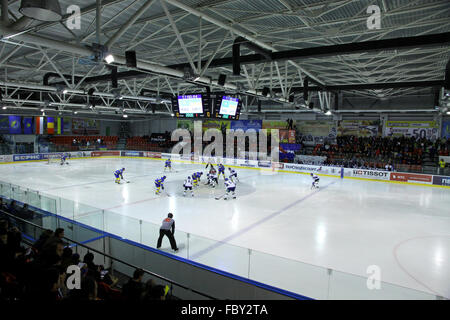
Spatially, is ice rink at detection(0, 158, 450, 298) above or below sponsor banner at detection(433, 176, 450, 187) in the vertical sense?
below

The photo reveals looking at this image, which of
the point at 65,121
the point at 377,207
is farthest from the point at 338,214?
the point at 65,121

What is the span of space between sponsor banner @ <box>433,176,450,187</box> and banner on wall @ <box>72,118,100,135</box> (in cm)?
4482

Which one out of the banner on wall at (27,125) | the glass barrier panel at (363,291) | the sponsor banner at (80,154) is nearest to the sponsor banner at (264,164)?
the sponsor banner at (80,154)

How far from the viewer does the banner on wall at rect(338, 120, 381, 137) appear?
3353 cm

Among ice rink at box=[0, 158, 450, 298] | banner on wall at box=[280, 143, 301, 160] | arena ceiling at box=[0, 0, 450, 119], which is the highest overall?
arena ceiling at box=[0, 0, 450, 119]

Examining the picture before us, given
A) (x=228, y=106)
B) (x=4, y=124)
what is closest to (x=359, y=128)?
(x=228, y=106)

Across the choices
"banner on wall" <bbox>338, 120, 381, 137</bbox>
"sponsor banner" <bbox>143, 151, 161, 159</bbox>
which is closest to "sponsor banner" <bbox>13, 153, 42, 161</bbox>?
"sponsor banner" <bbox>143, 151, 161, 159</bbox>

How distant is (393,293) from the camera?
5.05 m

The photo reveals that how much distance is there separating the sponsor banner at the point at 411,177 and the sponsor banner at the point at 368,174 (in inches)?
19.6

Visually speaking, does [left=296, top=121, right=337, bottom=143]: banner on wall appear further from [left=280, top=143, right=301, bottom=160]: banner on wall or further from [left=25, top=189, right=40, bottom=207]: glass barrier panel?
[left=25, top=189, right=40, bottom=207]: glass barrier panel

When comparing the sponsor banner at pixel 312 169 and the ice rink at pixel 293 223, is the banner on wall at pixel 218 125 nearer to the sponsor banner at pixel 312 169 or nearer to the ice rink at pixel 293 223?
the sponsor banner at pixel 312 169

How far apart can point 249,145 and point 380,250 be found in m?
26.7

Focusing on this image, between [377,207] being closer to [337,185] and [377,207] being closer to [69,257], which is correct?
[337,185]

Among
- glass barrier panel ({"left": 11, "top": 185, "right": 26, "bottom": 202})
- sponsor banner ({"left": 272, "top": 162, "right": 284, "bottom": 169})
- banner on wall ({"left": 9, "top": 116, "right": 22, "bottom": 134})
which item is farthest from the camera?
banner on wall ({"left": 9, "top": 116, "right": 22, "bottom": 134})
